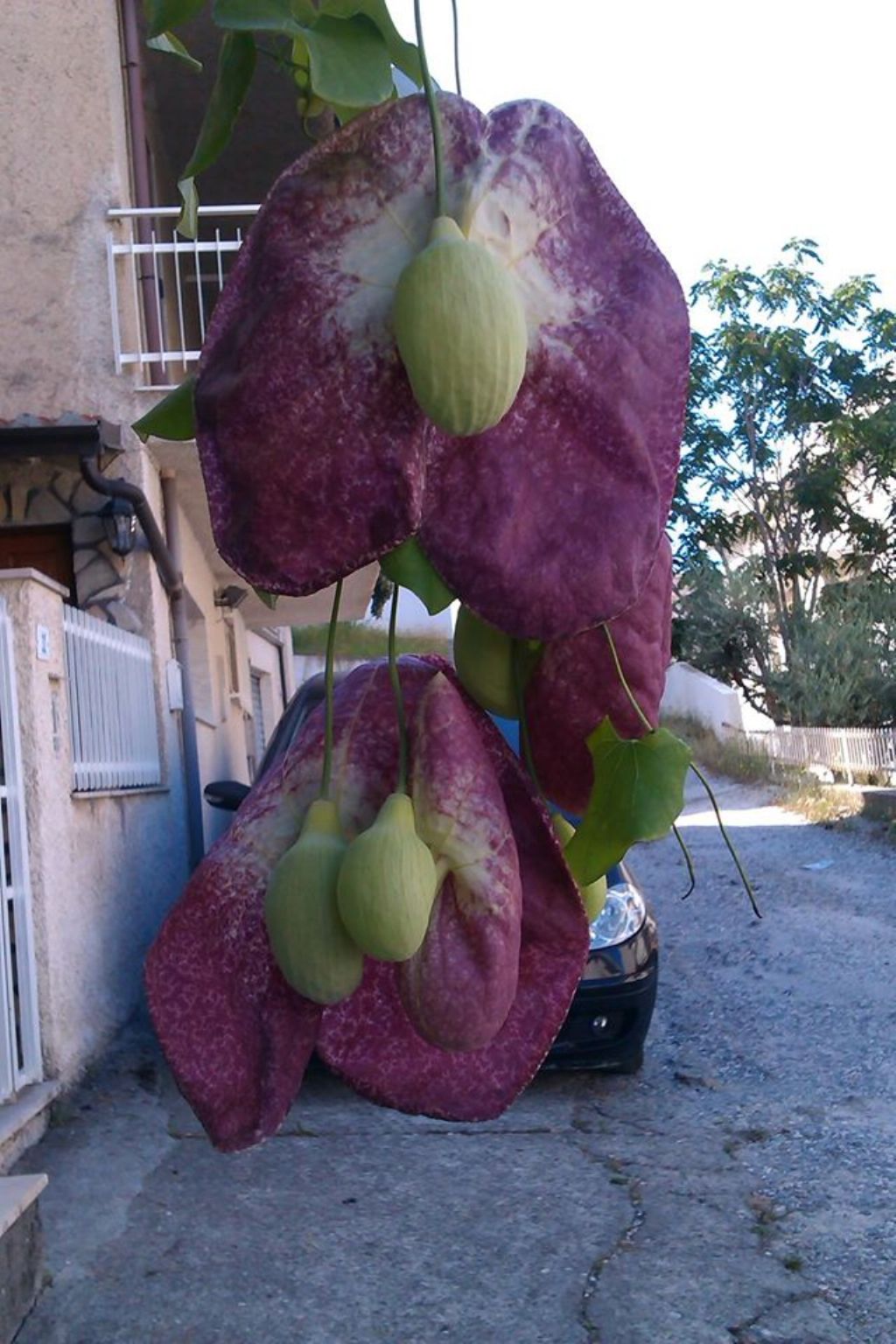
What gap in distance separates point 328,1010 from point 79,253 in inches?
Result: 245

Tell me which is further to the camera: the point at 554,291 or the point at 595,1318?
the point at 595,1318

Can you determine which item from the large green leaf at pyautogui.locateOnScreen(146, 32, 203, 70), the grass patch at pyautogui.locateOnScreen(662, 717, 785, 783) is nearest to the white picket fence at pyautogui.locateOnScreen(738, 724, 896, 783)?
the grass patch at pyautogui.locateOnScreen(662, 717, 785, 783)

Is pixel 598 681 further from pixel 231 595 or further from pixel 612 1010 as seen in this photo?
pixel 612 1010

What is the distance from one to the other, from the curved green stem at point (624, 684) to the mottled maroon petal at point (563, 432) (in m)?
0.09

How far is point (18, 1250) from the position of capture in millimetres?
3602

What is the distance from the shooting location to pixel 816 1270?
400cm

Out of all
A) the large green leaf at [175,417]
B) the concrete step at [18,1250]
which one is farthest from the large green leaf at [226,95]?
the concrete step at [18,1250]

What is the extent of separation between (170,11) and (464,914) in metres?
0.43

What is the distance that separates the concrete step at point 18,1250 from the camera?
3471mm

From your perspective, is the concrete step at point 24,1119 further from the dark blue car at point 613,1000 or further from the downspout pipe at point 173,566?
the dark blue car at point 613,1000

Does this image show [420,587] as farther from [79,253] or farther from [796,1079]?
[79,253]

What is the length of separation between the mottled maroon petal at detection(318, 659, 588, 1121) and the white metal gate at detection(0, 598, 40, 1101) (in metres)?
4.24

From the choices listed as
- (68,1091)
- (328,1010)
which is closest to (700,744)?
(68,1091)

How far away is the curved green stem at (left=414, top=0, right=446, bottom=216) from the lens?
0.51 meters
